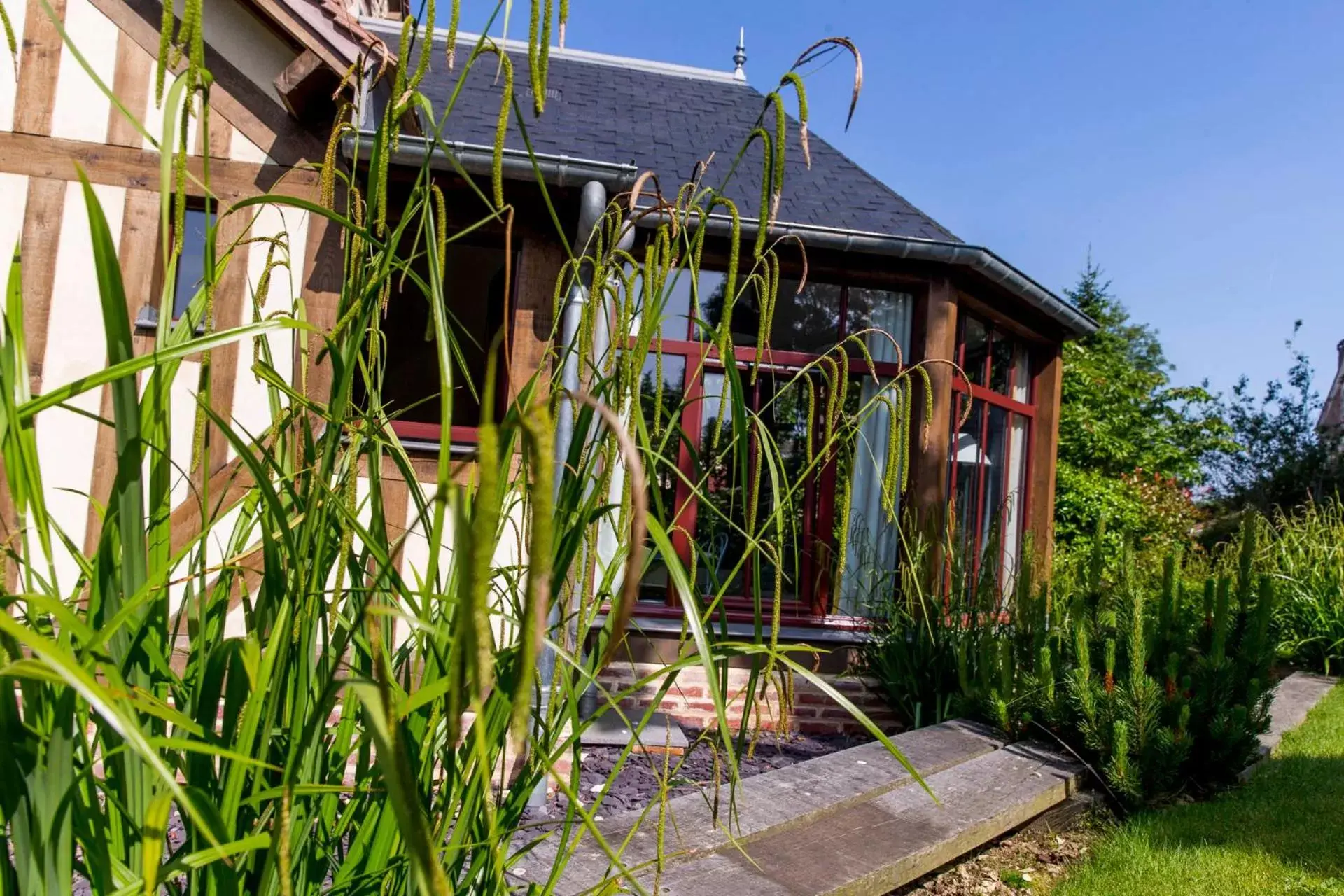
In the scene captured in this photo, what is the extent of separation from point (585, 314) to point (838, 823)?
69.3 inches

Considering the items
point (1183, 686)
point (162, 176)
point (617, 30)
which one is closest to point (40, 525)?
point (162, 176)

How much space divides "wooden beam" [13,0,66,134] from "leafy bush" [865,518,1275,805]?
14.6 feet

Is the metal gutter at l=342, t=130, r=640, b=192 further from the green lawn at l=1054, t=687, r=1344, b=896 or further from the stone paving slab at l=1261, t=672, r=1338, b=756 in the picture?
the stone paving slab at l=1261, t=672, r=1338, b=756

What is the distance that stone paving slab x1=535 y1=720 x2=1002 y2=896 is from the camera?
1826 mm

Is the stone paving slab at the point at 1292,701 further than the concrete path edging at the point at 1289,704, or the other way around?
the stone paving slab at the point at 1292,701

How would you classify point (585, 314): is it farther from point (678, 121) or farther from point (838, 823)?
point (678, 121)

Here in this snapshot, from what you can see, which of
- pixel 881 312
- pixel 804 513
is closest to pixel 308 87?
pixel 881 312

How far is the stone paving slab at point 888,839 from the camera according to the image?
1890 millimetres

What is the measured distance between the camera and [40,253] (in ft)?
15.0

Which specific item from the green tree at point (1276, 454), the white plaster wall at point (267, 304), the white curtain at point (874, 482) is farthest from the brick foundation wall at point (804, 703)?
the green tree at point (1276, 454)

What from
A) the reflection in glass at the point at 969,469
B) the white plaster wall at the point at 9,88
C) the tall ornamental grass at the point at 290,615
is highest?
the white plaster wall at the point at 9,88

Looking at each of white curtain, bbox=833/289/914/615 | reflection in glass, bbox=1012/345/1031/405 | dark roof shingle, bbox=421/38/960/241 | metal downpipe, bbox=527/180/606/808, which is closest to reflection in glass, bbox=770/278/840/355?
white curtain, bbox=833/289/914/615

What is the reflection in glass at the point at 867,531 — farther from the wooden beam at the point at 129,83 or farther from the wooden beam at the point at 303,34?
the wooden beam at the point at 129,83

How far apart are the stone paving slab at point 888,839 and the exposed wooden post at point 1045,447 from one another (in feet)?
13.3
